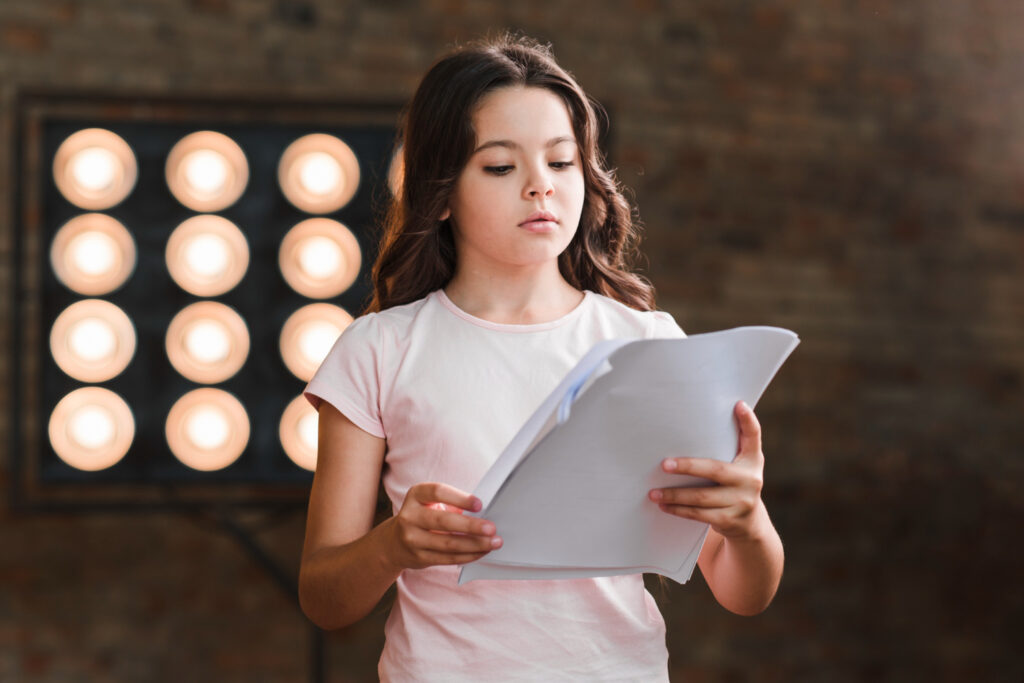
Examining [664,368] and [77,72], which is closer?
[664,368]

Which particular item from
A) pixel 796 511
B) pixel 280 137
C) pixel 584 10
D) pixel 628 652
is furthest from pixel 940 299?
pixel 628 652

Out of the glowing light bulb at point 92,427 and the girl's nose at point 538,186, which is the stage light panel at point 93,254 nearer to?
the glowing light bulb at point 92,427

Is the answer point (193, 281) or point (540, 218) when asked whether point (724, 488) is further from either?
point (193, 281)

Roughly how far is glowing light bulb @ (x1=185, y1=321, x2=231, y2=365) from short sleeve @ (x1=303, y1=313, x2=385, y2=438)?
109cm

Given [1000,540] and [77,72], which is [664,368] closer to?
[77,72]

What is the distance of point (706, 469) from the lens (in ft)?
2.72

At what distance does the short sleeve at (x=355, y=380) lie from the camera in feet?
3.11

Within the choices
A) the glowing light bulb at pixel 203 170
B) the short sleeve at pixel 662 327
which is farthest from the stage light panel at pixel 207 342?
the short sleeve at pixel 662 327

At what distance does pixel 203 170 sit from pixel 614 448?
1.43m

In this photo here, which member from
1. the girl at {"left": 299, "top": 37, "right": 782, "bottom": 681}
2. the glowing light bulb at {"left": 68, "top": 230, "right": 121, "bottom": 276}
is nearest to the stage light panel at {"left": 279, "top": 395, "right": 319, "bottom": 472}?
the glowing light bulb at {"left": 68, "top": 230, "right": 121, "bottom": 276}

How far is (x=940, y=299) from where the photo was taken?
288 cm

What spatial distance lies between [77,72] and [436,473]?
2.06 meters

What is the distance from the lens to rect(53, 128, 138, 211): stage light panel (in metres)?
1.98

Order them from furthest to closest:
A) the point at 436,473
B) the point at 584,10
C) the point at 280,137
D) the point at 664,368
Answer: the point at 584,10 → the point at 280,137 → the point at 436,473 → the point at 664,368
